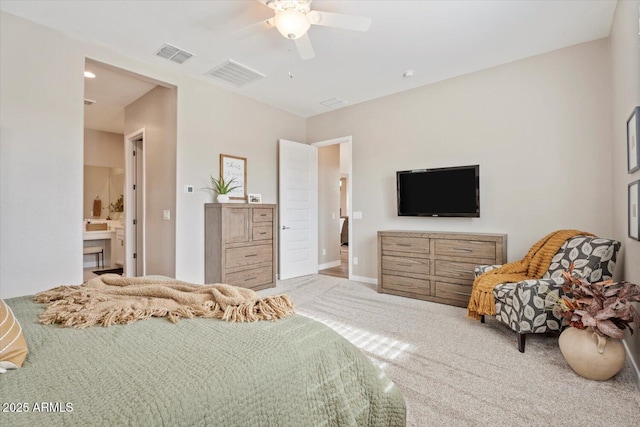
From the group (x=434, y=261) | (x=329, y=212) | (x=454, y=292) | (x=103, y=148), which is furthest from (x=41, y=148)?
(x=454, y=292)

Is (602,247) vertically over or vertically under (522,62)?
under

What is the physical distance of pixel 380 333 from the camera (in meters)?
2.85

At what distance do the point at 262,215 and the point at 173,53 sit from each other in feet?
7.41

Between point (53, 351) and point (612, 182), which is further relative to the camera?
point (612, 182)

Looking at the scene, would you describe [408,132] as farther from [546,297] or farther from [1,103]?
[1,103]

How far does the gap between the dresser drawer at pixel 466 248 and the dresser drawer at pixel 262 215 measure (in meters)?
2.36

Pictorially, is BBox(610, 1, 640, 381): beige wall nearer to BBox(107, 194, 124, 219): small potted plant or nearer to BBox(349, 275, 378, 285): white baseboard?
BBox(349, 275, 378, 285): white baseboard

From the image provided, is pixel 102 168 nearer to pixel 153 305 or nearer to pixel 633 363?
pixel 153 305

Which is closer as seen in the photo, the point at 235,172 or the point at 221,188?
the point at 221,188

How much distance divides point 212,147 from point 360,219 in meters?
2.50

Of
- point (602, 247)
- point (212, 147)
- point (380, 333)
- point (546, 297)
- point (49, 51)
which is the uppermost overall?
point (49, 51)

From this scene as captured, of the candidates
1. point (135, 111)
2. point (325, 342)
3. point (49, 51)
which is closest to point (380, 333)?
point (325, 342)

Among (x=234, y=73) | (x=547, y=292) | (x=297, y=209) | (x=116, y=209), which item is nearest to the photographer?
(x=547, y=292)

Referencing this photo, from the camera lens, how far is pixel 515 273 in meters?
3.10
